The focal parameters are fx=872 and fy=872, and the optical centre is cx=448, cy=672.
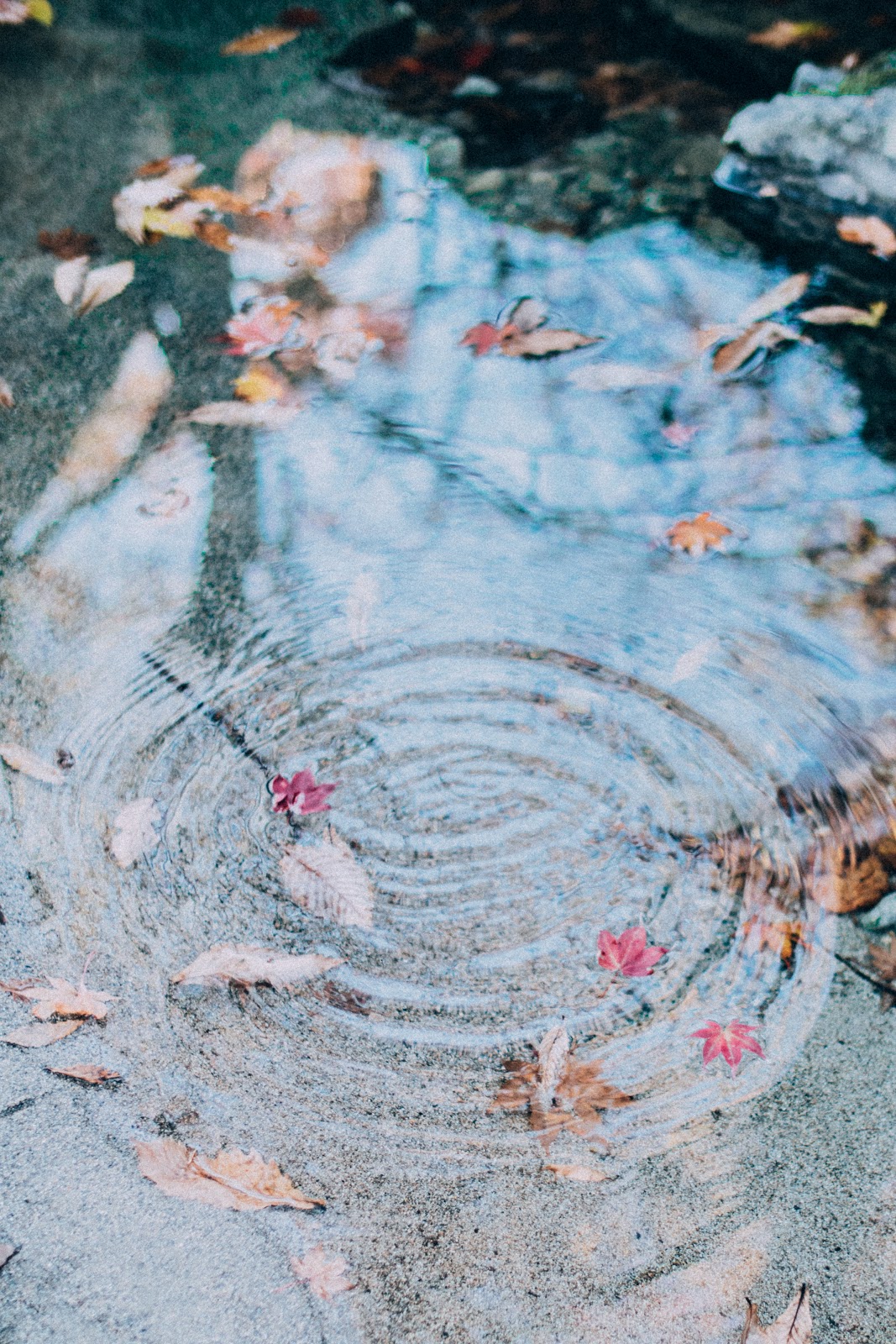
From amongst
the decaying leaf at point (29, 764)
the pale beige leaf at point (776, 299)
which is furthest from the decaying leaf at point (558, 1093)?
the pale beige leaf at point (776, 299)

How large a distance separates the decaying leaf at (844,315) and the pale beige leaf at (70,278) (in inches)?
87.3

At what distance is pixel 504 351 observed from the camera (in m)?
2.58

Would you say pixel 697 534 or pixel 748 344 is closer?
pixel 697 534

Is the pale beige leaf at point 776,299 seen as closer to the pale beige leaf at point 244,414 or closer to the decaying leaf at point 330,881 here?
the pale beige leaf at point 244,414

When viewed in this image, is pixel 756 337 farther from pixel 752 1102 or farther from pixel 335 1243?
pixel 335 1243

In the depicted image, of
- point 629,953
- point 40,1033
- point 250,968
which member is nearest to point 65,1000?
point 40,1033

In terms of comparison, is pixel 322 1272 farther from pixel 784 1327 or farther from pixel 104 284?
pixel 104 284

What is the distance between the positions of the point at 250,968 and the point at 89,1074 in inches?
11.2

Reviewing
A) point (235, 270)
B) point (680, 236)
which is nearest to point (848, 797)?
point (680, 236)

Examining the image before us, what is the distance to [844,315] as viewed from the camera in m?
2.65

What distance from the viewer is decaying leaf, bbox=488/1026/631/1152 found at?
1.34m

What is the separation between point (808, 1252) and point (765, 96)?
150 inches

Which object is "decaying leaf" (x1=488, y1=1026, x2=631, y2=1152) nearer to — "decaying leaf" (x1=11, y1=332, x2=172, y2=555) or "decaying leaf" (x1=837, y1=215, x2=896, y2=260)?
"decaying leaf" (x1=11, y1=332, x2=172, y2=555)

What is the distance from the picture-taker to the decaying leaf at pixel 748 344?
2537mm
